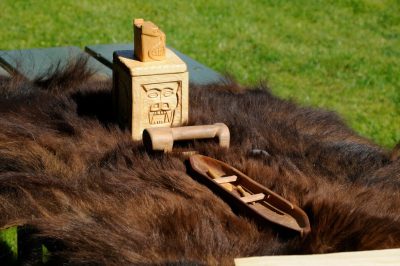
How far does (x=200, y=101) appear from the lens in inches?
81.5

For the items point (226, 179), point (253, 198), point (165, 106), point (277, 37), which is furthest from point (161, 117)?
point (277, 37)

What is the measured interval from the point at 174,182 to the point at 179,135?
0.59ft

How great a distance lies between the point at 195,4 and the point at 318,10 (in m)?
0.88

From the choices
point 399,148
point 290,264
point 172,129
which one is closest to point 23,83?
point 172,129

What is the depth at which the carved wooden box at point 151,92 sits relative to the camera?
1807mm

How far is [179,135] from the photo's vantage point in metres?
1.72

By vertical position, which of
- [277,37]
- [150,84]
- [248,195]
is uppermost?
[150,84]

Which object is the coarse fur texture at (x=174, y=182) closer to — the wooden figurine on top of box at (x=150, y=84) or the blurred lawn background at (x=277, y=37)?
the wooden figurine on top of box at (x=150, y=84)

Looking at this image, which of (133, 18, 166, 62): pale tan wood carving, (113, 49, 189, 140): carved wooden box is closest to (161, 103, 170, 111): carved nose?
(113, 49, 189, 140): carved wooden box

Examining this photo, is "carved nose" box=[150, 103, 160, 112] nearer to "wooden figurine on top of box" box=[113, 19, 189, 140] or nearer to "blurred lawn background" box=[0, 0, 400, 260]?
"wooden figurine on top of box" box=[113, 19, 189, 140]

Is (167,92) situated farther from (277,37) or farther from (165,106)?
(277,37)

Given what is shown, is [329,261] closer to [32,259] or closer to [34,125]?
[32,259]

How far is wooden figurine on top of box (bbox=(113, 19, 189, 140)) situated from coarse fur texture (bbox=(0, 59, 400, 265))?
0.20ft

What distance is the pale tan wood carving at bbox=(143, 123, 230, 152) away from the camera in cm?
169
